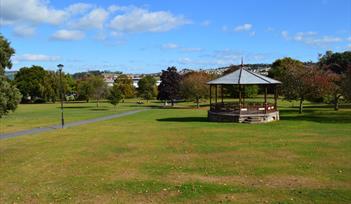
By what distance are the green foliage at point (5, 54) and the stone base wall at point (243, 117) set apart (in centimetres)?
1992

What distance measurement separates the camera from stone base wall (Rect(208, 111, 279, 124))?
38.3 metres

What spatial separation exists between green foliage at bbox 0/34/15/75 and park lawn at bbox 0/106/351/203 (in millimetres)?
4617

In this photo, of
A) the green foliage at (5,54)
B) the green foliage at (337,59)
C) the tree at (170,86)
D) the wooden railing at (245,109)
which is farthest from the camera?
the green foliage at (337,59)

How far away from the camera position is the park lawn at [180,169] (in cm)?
1195

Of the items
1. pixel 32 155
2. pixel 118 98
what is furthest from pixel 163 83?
pixel 32 155

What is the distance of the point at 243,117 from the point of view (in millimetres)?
38438

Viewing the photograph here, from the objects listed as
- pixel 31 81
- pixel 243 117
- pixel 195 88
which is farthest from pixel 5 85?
pixel 31 81

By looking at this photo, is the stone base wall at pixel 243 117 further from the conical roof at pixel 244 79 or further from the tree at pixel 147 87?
the tree at pixel 147 87

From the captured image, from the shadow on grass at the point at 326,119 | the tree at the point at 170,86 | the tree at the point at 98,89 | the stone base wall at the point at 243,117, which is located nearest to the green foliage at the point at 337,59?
the tree at the point at 170,86

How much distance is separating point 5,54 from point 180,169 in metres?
14.8

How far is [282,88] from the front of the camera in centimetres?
5125

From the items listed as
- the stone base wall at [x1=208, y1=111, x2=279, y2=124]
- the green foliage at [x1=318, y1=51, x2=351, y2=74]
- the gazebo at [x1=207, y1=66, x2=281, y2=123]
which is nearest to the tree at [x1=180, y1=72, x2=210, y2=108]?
the gazebo at [x1=207, y1=66, x2=281, y2=123]

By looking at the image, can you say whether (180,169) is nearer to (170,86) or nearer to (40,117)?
(40,117)

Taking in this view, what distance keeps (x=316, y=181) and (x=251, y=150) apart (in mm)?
7198
